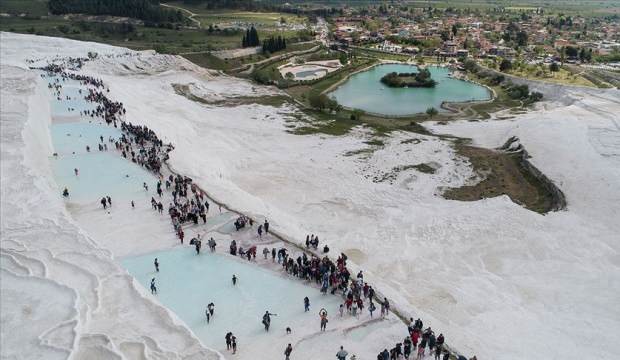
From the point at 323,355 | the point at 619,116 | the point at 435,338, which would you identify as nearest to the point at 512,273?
the point at 435,338

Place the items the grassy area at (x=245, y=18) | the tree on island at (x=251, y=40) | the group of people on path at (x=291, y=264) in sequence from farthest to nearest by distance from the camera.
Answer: the grassy area at (x=245, y=18) < the tree on island at (x=251, y=40) < the group of people on path at (x=291, y=264)

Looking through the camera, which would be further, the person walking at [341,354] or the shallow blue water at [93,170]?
the shallow blue water at [93,170]

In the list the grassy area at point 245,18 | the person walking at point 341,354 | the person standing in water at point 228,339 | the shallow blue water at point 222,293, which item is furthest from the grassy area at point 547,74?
the grassy area at point 245,18

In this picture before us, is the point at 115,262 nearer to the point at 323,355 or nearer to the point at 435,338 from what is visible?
the point at 323,355

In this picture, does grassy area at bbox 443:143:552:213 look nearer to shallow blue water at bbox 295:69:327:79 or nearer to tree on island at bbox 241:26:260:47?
shallow blue water at bbox 295:69:327:79

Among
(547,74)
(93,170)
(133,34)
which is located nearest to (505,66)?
(547,74)

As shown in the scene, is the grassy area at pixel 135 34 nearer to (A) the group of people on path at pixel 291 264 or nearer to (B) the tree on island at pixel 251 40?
(B) the tree on island at pixel 251 40
